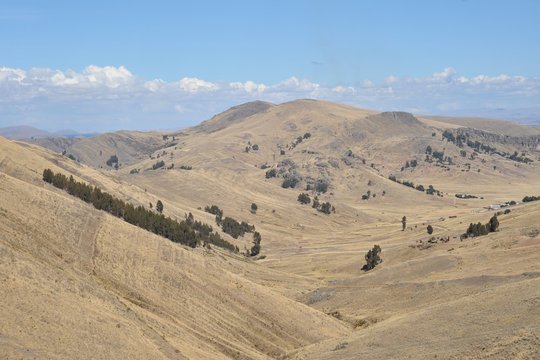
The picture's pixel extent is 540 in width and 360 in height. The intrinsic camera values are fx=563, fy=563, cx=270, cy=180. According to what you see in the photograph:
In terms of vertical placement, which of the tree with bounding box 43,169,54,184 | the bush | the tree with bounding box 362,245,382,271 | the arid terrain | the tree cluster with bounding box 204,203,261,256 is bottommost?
the tree cluster with bounding box 204,203,261,256

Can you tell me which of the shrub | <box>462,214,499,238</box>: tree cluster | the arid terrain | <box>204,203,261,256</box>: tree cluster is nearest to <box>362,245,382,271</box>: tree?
the arid terrain

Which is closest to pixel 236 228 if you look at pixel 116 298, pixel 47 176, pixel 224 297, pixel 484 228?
pixel 47 176

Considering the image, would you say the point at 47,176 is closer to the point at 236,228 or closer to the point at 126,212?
the point at 126,212

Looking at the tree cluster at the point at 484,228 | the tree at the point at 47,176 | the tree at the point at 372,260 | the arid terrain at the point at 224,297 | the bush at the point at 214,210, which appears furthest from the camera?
the bush at the point at 214,210

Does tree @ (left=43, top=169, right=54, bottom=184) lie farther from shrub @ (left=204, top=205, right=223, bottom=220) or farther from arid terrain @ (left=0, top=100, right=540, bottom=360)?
shrub @ (left=204, top=205, right=223, bottom=220)

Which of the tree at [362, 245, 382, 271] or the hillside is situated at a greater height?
the hillside

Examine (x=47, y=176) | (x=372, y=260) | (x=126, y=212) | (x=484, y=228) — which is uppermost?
(x=47, y=176)

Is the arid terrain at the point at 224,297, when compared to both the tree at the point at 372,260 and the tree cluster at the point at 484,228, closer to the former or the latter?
the tree at the point at 372,260

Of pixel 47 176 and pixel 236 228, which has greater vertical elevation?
pixel 47 176

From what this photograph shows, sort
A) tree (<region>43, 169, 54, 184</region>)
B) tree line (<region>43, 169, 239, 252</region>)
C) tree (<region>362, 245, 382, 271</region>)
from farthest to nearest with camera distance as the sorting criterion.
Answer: tree (<region>362, 245, 382, 271</region>) < tree (<region>43, 169, 54, 184</region>) < tree line (<region>43, 169, 239, 252</region>)

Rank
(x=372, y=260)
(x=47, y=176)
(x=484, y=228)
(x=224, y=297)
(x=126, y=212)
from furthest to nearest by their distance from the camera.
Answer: (x=372, y=260)
(x=484, y=228)
(x=47, y=176)
(x=126, y=212)
(x=224, y=297)

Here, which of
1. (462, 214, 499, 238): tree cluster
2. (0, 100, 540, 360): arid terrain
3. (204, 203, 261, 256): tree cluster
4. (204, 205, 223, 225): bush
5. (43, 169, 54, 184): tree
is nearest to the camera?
(0, 100, 540, 360): arid terrain

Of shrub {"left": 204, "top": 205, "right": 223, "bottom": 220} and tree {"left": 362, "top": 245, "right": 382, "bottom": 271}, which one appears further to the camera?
shrub {"left": 204, "top": 205, "right": 223, "bottom": 220}

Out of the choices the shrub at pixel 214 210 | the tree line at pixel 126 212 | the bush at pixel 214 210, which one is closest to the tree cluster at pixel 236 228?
the bush at pixel 214 210
